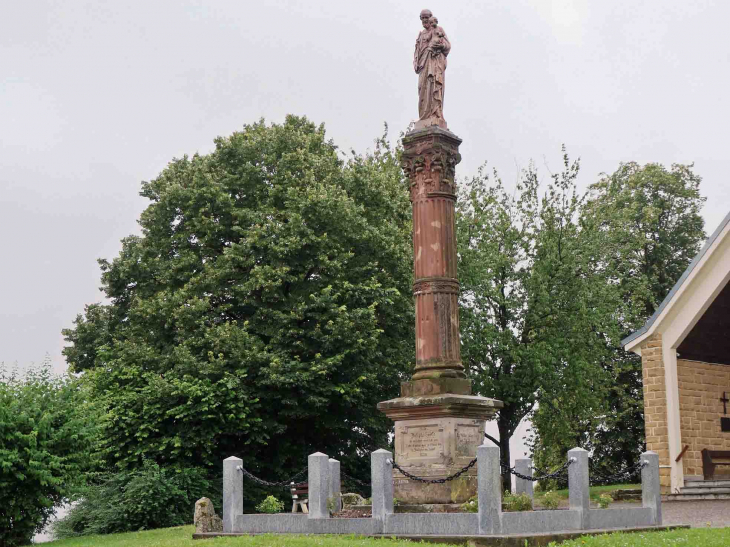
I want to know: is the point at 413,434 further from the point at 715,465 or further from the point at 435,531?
the point at 715,465

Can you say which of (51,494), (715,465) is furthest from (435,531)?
(715,465)

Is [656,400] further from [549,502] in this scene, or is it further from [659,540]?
[659,540]

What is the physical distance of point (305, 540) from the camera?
13086mm

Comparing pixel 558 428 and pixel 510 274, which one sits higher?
pixel 510 274

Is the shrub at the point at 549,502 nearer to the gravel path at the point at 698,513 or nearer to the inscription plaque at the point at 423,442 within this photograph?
the inscription plaque at the point at 423,442

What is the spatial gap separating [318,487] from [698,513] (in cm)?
900

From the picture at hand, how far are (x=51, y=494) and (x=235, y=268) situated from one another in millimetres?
9576

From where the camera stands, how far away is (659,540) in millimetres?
13422

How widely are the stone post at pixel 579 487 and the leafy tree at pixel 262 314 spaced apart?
13.3 meters

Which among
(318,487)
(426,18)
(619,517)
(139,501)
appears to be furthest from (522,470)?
(139,501)

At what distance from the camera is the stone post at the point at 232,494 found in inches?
645

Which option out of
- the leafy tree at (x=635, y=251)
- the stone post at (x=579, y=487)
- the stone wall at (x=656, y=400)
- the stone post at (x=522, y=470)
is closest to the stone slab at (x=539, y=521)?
the stone post at (x=579, y=487)

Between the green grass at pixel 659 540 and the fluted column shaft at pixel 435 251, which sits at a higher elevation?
the fluted column shaft at pixel 435 251

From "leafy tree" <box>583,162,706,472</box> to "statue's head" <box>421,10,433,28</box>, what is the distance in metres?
18.0
